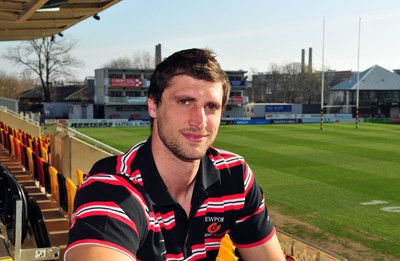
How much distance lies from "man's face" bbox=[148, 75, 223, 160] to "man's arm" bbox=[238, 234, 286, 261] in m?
0.40

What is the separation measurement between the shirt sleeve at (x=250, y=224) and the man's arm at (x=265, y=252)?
0.02 metres

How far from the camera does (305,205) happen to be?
988 cm

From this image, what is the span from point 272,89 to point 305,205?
64.7 meters

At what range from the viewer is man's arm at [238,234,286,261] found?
1.47 metres

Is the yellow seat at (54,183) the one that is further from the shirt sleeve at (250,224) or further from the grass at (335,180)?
the grass at (335,180)

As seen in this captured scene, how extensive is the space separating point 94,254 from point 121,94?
48.2 meters

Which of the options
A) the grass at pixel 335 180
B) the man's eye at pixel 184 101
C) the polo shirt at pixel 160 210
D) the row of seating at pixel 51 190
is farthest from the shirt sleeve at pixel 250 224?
the grass at pixel 335 180

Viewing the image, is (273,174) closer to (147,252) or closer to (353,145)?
(353,145)

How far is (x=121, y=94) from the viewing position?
48250mm

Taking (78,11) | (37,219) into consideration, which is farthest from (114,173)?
(78,11)

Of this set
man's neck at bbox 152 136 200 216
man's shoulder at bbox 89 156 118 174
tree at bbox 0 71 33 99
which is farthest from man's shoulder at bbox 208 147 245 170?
tree at bbox 0 71 33 99

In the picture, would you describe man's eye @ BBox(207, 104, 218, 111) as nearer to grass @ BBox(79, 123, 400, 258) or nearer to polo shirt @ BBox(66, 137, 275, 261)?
polo shirt @ BBox(66, 137, 275, 261)

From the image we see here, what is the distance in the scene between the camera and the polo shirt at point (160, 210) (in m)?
1.11

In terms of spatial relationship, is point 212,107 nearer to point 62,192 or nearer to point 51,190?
point 62,192
